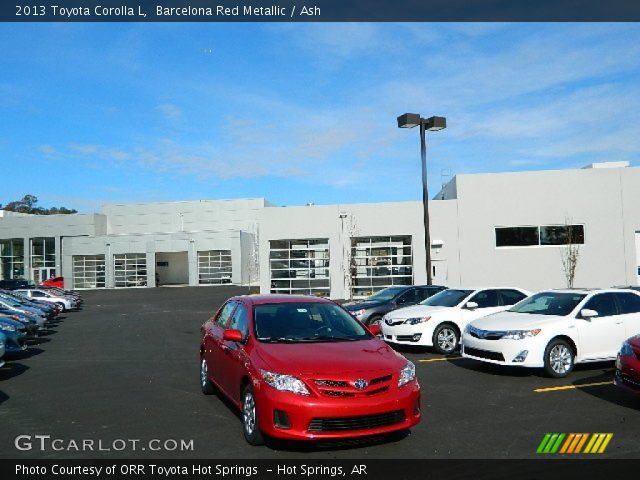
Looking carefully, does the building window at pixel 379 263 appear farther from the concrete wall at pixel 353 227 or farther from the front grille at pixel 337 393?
the front grille at pixel 337 393

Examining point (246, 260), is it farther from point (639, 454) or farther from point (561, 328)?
point (639, 454)

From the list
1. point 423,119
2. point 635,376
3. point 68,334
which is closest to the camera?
point 635,376

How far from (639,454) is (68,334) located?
17536mm

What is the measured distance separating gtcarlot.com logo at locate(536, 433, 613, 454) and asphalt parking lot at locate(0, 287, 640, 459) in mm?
99

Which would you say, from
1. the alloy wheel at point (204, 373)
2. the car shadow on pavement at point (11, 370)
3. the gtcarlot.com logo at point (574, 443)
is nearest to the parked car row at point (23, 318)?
the car shadow on pavement at point (11, 370)

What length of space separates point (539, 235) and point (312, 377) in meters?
24.1

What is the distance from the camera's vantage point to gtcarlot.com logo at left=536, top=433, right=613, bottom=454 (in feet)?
19.9

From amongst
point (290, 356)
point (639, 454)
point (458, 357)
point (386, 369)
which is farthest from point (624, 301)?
point (290, 356)

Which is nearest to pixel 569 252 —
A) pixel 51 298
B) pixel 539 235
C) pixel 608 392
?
pixel 539 235

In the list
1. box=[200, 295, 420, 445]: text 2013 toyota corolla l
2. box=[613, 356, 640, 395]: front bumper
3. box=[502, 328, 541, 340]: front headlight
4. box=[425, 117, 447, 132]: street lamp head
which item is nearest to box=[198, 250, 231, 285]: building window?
box=[425, 117, 447, 132]: street lamp head

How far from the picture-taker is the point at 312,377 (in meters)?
5.79

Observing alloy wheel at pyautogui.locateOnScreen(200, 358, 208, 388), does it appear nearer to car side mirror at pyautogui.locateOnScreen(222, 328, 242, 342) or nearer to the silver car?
car side mirror at pyautogui.locateOnScreen(222, 328, 242, 342)

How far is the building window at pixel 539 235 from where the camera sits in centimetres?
2728

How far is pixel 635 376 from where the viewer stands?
7406 mm
